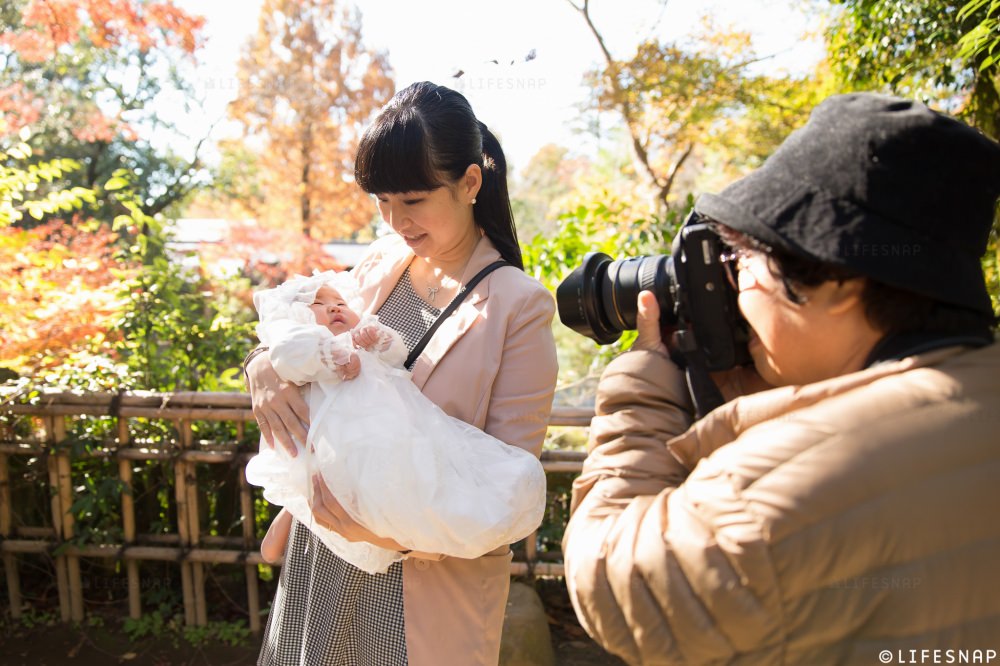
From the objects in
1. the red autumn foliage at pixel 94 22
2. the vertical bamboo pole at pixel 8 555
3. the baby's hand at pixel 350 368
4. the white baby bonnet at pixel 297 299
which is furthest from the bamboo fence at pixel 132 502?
the red autumn foliage at pixel 94 22

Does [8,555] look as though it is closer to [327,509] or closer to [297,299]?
[297,299]

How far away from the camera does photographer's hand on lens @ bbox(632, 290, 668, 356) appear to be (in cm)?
101

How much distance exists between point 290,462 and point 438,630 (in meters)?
0.43

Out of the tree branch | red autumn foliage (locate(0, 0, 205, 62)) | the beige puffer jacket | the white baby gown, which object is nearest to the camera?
the beige puffer jacket

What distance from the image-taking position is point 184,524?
3371 millimetres

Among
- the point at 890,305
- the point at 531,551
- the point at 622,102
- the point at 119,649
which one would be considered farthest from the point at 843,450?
the point at 622,102

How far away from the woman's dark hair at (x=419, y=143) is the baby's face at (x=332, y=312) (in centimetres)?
26

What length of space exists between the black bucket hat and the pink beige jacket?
28.4 inches

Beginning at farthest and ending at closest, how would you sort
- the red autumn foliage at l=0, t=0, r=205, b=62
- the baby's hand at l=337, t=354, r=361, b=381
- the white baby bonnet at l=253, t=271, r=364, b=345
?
the red autumn foliage at l=0, t=0, r=205, b=62 → the white baby bonnet at l=253, t=271, r=364, b=345 → the baby's hand at l=337, t=354, r=361, b=381

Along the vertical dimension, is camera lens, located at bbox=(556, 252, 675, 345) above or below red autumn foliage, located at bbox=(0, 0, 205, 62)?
below

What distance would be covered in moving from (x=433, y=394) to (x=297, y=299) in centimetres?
40

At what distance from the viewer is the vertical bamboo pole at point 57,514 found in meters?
3.33

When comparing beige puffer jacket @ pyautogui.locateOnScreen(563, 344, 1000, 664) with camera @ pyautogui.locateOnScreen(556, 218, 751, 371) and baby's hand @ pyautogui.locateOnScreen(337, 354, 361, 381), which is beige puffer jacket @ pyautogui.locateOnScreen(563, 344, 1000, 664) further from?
baby's hand @ pyautogui.locateOnScreen(337, 354, 361, 381)

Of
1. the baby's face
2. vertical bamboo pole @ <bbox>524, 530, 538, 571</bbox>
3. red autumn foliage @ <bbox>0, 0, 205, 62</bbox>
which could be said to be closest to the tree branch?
red autumn foliage @ <bbox>0, 0, 205, 62</bbox>
